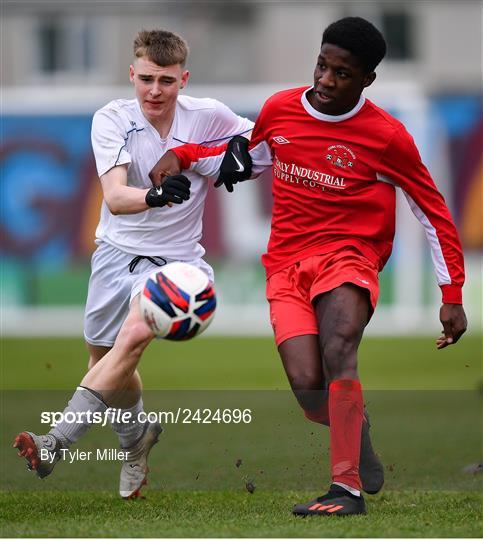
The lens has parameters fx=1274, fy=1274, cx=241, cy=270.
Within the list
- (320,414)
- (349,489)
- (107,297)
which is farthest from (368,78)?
(349,489)

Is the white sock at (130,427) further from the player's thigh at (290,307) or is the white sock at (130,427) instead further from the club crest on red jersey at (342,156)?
the club crest on red jersey at (342,156)

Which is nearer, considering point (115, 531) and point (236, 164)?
point (115, 531)

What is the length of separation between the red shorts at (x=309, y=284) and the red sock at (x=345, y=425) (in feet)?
1.30

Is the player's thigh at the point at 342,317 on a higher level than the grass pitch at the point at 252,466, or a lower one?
higher

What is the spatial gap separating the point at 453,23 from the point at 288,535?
2737 centimetres

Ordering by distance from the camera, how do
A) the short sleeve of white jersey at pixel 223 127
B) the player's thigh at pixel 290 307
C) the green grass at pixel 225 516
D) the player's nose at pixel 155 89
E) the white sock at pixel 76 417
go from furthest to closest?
1. the short sleeve of white jersey at pixel 223 127
2. the player's nose at pixel 155 89
3. the player's thigh at pixel 290 307
4. the white sock at pixel 76 417
5. the green grass at pixel 225 516

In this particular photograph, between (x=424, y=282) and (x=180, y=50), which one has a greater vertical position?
(x=180, y=50)

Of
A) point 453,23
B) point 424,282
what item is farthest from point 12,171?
point 453,23

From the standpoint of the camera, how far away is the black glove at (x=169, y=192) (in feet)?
20.1

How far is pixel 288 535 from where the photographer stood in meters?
5.30

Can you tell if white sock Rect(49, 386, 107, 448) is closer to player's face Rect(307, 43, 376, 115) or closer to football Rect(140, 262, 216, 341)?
football Rect(140, 262, 216, 341)

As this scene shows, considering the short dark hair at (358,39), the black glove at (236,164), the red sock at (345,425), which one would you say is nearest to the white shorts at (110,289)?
the black glove at (236,164)

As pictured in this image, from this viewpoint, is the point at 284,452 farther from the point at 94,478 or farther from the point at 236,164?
the point at 236,164
